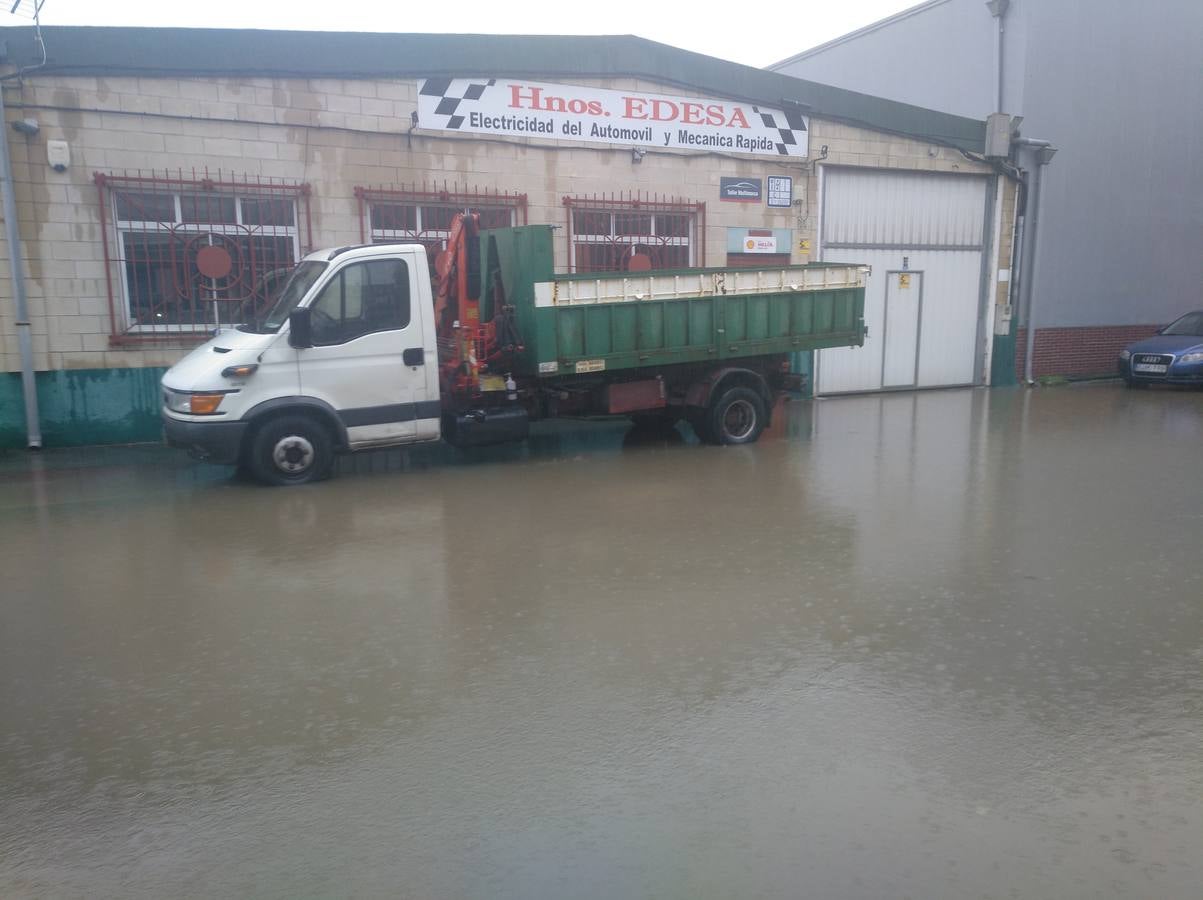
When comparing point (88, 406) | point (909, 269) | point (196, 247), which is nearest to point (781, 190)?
point (909, 269)

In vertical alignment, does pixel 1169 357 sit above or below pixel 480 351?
below

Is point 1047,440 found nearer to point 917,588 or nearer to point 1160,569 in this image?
point 1160,569

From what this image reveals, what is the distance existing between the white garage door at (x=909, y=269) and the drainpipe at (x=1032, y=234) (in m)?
0.88

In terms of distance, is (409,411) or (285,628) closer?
(285,628)

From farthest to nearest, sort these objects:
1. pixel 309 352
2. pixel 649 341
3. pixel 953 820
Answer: pixel 649 341 < pixel 309 352 < pixel 953 820

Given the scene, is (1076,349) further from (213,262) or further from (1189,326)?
(213,262)

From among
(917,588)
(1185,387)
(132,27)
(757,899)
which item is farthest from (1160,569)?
(1185,387)

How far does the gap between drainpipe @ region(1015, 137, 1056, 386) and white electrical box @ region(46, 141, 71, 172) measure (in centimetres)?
1448

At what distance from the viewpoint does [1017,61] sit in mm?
17297

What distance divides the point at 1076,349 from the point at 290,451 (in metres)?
15.4

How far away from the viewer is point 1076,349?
Answer: 18547 mm

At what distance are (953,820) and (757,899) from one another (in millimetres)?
848

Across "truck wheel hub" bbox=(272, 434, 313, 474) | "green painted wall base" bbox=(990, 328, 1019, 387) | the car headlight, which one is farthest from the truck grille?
the car headlight

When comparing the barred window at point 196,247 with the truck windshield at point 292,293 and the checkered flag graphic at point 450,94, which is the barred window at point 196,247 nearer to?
the truck windshield at point 292,293
